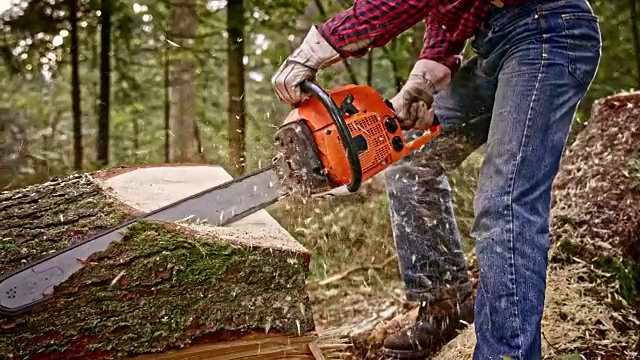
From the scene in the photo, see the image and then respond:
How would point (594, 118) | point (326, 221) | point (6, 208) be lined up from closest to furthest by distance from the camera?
point (6, 208), point (594, 118), point (326, 221)

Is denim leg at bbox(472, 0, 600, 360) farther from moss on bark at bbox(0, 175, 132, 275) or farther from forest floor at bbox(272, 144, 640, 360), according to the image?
moss on bark at bbox(0, 175, 132, 275)

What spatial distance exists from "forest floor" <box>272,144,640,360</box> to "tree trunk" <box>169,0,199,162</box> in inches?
92.3

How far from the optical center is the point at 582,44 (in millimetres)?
1901

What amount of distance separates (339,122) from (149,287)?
77 cm

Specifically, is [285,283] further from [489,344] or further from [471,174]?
[471,174]

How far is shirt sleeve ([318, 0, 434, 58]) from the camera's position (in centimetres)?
184

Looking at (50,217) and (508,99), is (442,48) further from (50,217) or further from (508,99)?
(50,217)

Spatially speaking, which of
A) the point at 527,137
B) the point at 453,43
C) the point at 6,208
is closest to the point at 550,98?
the point at 527,137

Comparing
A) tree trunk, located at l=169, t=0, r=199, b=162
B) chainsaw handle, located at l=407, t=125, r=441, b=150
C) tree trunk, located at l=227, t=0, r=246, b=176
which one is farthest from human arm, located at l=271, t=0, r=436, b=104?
tree trunk, located at l=169, t=0, r=199, b=162

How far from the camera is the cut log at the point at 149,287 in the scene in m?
1.62

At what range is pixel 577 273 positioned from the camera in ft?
8.14

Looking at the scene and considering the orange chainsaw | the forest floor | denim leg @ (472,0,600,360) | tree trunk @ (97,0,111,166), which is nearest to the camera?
denim leg @ (472,0,600,360)

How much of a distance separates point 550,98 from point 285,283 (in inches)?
38.9

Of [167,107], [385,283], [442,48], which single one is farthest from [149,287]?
[167,107]
